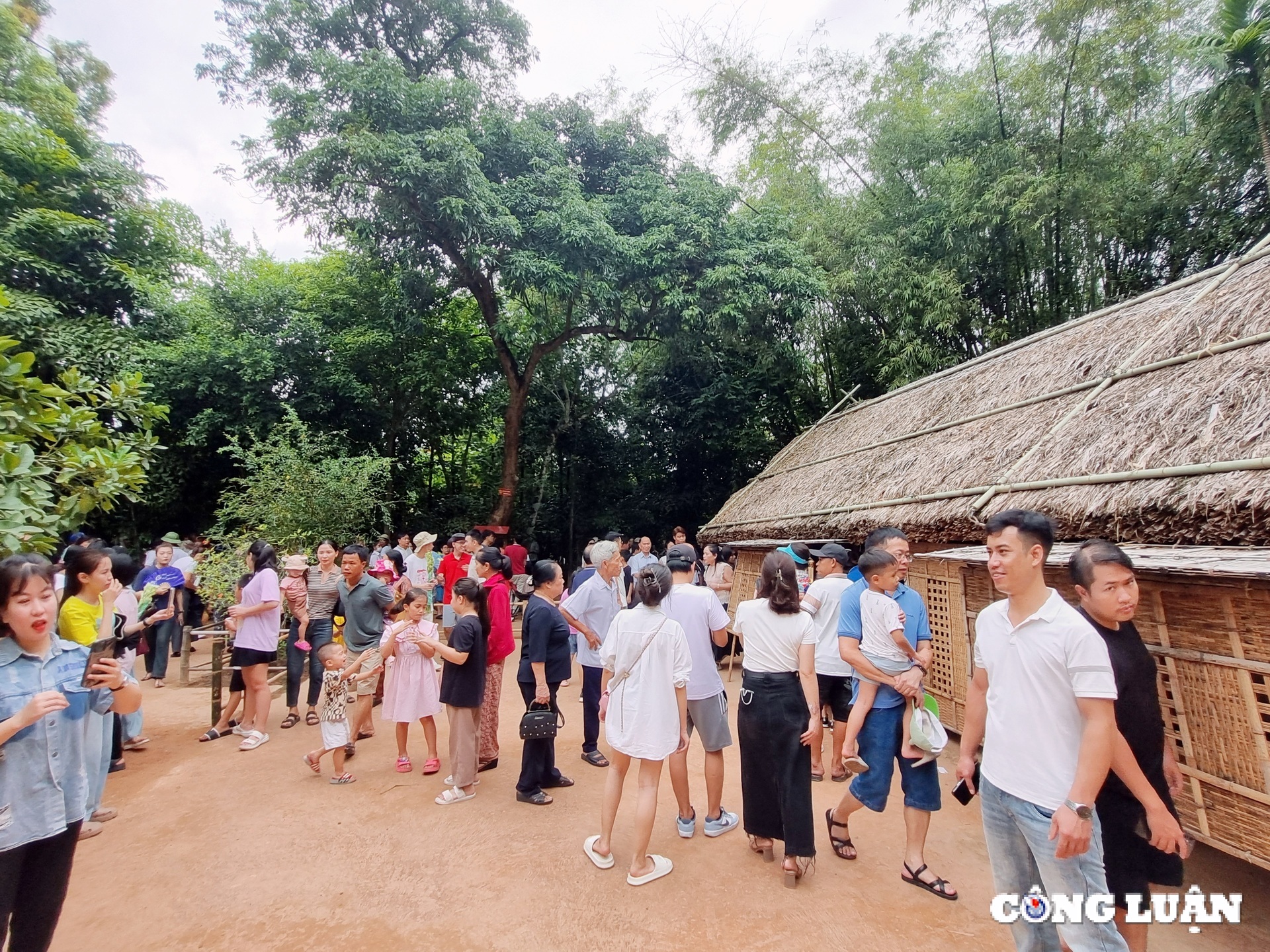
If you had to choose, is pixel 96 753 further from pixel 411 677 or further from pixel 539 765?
pixel 539 765

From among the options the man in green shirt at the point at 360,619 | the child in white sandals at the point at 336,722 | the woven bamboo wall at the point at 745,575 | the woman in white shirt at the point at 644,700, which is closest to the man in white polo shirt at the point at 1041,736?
the woman in white shirt at the point at 644,700

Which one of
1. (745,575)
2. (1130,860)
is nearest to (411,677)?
(1130,860)

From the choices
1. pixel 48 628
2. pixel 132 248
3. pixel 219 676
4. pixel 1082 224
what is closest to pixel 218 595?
pixel 219 676

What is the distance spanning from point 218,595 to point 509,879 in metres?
6.87

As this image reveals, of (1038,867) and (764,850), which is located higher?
(1038,867)

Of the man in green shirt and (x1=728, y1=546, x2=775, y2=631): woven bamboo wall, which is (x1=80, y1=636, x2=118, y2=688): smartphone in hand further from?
(x1=728, y1=546, x2=775, y2=631): woven bamboo wall

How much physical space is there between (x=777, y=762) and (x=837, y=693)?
50.5 inches

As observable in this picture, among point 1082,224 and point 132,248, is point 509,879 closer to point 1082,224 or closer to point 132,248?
point 1082,224

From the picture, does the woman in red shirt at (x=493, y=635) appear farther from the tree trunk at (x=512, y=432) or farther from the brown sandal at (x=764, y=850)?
the tree trunk at (x=512, y=432)

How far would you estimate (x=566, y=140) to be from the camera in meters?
12.5

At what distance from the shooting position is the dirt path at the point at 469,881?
2688 millimetres

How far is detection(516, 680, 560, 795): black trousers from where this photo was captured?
410 cm

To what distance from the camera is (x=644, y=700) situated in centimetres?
308

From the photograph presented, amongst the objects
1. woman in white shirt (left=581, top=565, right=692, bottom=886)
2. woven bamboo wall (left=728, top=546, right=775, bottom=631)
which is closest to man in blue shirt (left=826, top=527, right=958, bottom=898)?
woman in white shirt (left=581, top=565, right=692, bottom=886)
